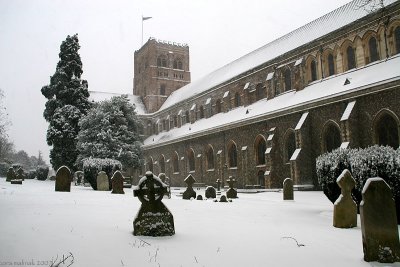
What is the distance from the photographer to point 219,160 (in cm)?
2917

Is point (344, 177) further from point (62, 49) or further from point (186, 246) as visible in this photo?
point (62, 49)

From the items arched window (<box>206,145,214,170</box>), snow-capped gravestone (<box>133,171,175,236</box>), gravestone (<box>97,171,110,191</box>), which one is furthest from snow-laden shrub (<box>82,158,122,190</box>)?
snow-capped gravestone (<box>133,171,175,236</box>)

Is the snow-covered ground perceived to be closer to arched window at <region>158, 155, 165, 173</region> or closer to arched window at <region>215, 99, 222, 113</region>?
arched window at <region>215, 99, 222, 113</region>

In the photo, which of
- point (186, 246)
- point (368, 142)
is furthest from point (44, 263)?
point (368, 142)

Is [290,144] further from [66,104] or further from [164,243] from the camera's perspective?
[66,104]

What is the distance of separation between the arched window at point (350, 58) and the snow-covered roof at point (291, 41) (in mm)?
1713

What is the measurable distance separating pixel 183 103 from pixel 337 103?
72.0 feet

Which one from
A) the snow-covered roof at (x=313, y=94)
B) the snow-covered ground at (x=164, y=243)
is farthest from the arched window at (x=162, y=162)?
the snow-covered ground at (x=164, y=243)

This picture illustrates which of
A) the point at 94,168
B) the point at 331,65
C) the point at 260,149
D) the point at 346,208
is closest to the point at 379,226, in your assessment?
the point at 346,208

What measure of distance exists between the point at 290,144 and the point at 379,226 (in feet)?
60.9

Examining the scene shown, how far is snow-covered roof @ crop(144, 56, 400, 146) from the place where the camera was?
1820 cm

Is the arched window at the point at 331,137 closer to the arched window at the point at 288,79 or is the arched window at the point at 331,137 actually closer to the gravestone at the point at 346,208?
the arched window at the point at 288,79

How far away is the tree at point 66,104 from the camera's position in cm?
2892

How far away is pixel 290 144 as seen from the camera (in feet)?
75.3
